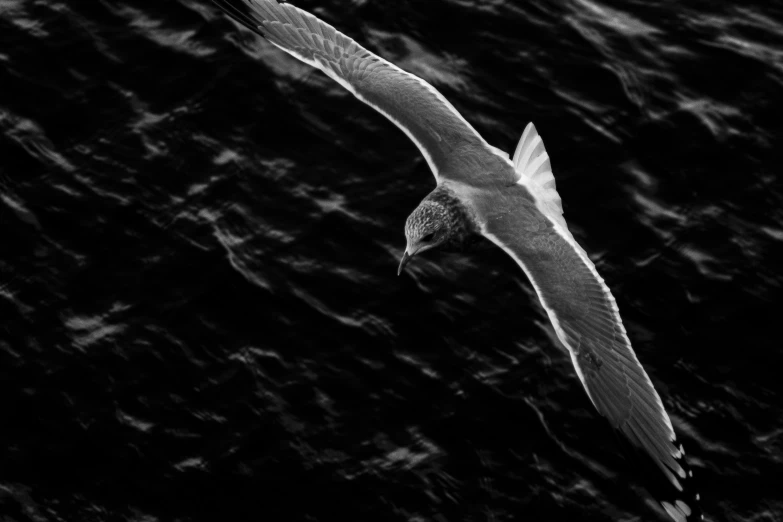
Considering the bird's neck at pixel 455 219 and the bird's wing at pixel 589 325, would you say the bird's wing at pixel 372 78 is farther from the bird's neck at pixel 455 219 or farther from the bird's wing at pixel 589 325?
the bird's wing at pixel 589 325

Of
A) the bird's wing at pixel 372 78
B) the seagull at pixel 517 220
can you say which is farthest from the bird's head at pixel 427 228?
the bird's wing at pixel 372 78

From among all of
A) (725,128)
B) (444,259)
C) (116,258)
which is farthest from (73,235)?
(725,128)

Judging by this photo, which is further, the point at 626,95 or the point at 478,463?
the point at 626,95

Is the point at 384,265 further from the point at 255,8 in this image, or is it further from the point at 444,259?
the point at 255,8

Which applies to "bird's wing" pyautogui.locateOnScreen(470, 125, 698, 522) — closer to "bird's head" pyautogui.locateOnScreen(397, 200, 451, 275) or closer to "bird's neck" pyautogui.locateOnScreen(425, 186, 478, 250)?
"bird's neck" pyautogui.locateOnScreen(425, 186, 478, 250)

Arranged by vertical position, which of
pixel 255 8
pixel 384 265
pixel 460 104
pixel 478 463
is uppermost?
pixel 255 8

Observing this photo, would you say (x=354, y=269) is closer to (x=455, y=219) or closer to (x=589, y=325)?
(x=455, y=219)

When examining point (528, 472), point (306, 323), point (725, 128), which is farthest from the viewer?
point (725, 128)

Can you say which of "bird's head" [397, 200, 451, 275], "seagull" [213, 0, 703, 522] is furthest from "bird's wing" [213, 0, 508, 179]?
"bird's head" [397, 200, 451, 275]

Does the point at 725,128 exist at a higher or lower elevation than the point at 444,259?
higher
